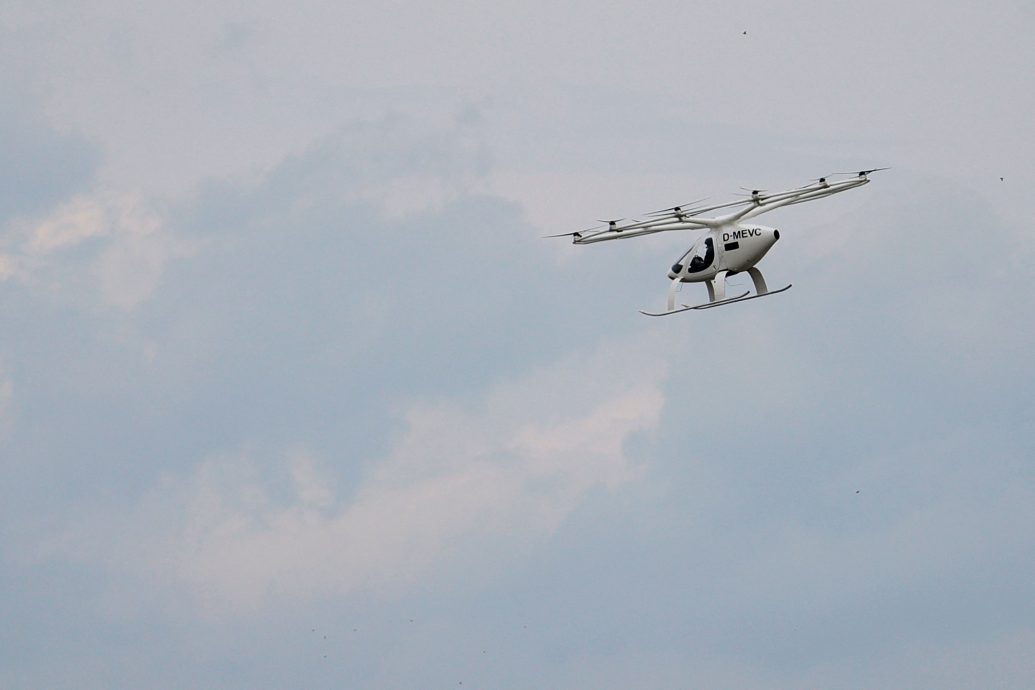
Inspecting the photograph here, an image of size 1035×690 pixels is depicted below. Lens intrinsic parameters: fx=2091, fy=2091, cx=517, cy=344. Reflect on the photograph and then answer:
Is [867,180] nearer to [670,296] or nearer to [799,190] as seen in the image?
[799,190]

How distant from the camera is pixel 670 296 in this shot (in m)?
109

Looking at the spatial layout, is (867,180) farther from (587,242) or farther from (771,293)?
(587,242)

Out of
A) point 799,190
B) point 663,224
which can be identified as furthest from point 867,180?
point 663,224

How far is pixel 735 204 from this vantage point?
108562 mm

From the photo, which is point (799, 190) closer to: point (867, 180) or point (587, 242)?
point (867, 180)

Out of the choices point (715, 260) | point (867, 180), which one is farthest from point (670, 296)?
point (867, 180)

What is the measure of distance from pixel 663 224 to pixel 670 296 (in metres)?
3.88

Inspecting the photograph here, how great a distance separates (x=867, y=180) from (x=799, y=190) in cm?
351

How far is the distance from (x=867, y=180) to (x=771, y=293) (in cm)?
784

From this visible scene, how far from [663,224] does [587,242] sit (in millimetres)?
4142

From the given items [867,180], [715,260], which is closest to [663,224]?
[715,260]

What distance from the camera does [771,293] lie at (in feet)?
347

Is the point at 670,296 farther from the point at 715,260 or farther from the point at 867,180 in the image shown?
the point at 867,180

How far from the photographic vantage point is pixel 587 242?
109 metres
